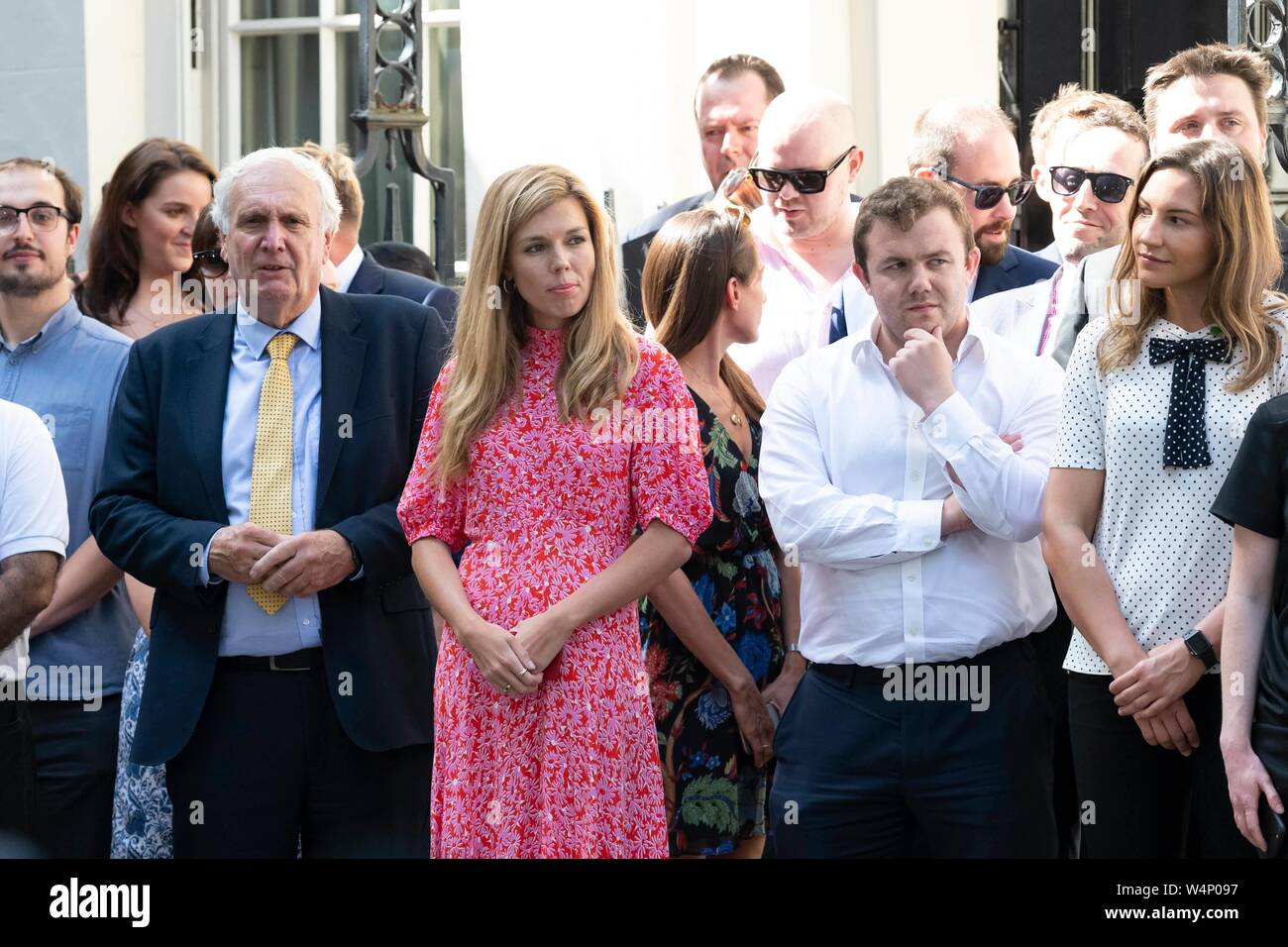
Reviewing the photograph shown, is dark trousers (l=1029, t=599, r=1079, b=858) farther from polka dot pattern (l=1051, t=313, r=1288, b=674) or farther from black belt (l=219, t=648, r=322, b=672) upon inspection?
black belt (l=219, t=648, r=322, b=672)

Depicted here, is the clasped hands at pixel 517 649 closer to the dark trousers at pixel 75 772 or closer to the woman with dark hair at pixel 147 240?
the dark trousers at pixel 75 772

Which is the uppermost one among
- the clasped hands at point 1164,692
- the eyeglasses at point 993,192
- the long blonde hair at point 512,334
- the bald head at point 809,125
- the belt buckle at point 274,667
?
the bald head at point 809,125

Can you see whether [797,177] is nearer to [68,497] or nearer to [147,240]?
[147,240]

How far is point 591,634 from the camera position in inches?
151

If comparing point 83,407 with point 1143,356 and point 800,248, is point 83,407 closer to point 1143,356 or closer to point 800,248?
point 800,248

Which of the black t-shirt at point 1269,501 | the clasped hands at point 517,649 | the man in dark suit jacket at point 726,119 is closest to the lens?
the black t-shirt at point 1269,501

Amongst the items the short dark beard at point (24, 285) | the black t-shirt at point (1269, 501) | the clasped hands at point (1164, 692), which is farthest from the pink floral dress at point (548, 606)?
the short dark beard at point (24, 285)

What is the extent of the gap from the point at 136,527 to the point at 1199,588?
229 cm

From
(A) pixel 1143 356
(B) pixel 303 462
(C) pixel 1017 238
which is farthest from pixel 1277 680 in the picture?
(C) pixel 1017 238

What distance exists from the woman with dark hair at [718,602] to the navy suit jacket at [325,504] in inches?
23.8

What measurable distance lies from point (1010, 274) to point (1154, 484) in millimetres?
1461

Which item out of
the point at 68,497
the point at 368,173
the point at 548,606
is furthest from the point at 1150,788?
the point at 368,173

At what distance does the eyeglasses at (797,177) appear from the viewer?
5.06 metres

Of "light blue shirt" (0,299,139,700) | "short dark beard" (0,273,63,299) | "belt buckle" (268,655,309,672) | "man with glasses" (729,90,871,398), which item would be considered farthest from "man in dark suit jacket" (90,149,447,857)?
"man with glasses" (729,90,871,398)
